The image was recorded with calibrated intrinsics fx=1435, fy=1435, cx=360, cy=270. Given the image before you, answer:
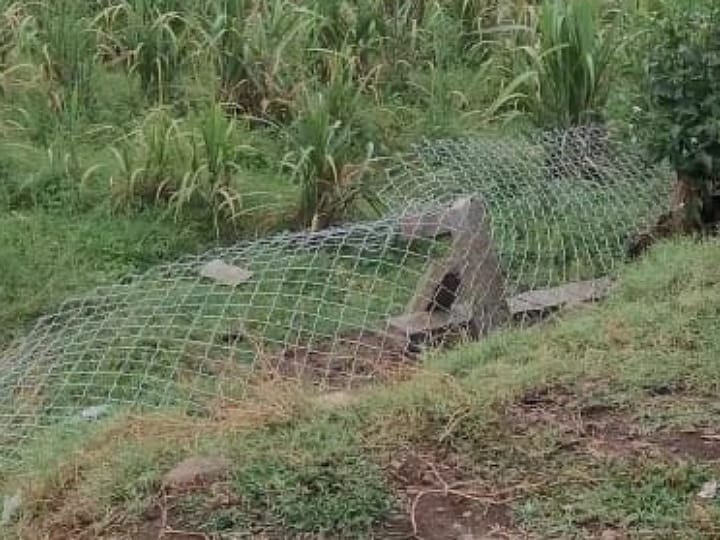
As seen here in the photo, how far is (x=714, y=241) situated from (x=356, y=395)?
1.67m

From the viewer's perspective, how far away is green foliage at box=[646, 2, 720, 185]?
4949 mm

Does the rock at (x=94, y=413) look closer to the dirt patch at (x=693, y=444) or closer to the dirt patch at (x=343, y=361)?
the dirt patch at (x=343, y=361)

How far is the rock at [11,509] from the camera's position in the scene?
3.47m

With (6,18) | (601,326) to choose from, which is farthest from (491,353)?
(6,18)

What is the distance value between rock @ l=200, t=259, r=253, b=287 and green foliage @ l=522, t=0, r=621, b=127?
195 centimetres

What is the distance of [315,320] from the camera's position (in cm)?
502

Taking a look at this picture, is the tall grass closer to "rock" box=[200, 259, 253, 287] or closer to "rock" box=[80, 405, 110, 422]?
"rock" box=[200, 259, 253, 287]

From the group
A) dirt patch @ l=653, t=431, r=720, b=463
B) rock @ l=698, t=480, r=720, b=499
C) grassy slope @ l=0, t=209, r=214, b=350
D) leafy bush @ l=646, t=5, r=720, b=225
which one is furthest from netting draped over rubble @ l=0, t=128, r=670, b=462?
rock @ l=698, t=480, r=720, b=499

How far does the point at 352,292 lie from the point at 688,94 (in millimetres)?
1381

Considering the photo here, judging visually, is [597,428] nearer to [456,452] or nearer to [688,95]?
[456,452]

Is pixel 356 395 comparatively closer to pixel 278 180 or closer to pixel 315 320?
pixel 315 320

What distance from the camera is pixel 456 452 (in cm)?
344

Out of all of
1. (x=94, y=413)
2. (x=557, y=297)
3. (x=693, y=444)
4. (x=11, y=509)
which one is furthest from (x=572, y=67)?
(x=11, y=509)

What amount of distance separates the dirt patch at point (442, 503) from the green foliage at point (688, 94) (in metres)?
2.01
